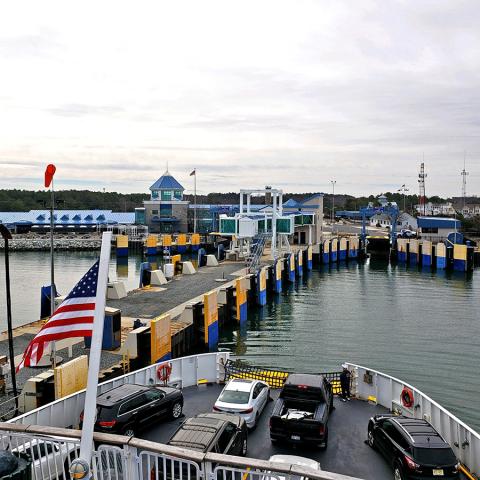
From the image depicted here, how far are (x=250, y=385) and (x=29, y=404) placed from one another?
620cm

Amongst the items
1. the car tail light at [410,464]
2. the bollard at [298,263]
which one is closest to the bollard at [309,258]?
the bollard at [298,263]

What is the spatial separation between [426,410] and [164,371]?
25.8ft

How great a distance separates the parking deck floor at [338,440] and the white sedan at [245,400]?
0.35 meters

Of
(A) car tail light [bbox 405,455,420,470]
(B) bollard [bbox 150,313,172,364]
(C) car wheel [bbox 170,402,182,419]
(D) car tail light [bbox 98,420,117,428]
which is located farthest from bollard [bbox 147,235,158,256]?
(A) car tail light [bbox 405,455,420,470]

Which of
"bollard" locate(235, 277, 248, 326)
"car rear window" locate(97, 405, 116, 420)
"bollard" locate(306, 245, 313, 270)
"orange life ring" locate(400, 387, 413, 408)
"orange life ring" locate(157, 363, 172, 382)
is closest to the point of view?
"car rear window" locate(97, 405, 116, 420)

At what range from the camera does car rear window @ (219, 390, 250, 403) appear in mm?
14014

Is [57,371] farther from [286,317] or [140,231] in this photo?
[140,231]

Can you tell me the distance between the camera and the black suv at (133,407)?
12242 mm

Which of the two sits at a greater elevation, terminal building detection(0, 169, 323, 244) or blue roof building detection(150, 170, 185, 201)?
blue roof building detection(150, 170, 185, 201)

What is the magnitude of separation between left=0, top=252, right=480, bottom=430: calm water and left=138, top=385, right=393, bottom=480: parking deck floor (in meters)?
7.35

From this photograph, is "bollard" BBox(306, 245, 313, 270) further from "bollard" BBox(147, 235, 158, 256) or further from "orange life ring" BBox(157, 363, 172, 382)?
"orange life ring" BBox(157, 363, 172, 382)

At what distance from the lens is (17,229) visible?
112000mm

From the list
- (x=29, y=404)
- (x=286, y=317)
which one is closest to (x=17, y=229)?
(x=286, y=317)

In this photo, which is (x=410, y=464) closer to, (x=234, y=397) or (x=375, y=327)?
(x=234, y=397)
